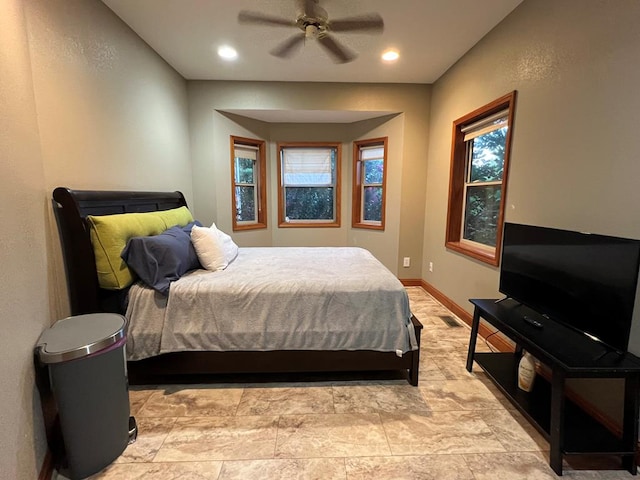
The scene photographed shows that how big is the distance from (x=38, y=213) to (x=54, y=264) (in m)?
0.41

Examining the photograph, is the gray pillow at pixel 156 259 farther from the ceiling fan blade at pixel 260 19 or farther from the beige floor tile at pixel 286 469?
the ceiling fan blade at pixel 260 19

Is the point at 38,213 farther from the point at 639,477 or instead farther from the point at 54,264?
the point at 639,477

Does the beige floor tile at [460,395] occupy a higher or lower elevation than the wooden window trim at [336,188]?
lower

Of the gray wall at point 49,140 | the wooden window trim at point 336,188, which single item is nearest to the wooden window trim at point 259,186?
the wooden window trim at point 336,188

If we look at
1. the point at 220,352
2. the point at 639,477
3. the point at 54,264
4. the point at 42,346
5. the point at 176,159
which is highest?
the point at 176,159

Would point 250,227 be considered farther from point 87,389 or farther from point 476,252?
point 87,389

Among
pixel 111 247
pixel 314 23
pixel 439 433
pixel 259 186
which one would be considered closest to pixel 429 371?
pixel 439 433

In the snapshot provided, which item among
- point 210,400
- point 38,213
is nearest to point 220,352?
point 210,400

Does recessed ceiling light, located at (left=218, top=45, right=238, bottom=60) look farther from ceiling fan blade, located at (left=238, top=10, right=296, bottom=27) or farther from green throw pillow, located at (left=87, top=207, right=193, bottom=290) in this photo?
green throw pillow, located at (left=87, top=207, right=193, bottom=290)

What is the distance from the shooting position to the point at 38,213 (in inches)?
59.2

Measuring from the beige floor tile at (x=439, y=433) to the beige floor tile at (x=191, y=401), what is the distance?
98 centimetres

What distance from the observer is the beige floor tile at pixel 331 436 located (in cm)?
158

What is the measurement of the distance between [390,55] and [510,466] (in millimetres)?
3435

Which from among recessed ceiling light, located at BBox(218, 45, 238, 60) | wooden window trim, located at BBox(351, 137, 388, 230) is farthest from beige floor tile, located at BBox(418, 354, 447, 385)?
recessed ceiling light, located at BBox(218, 45, 238, 60)
